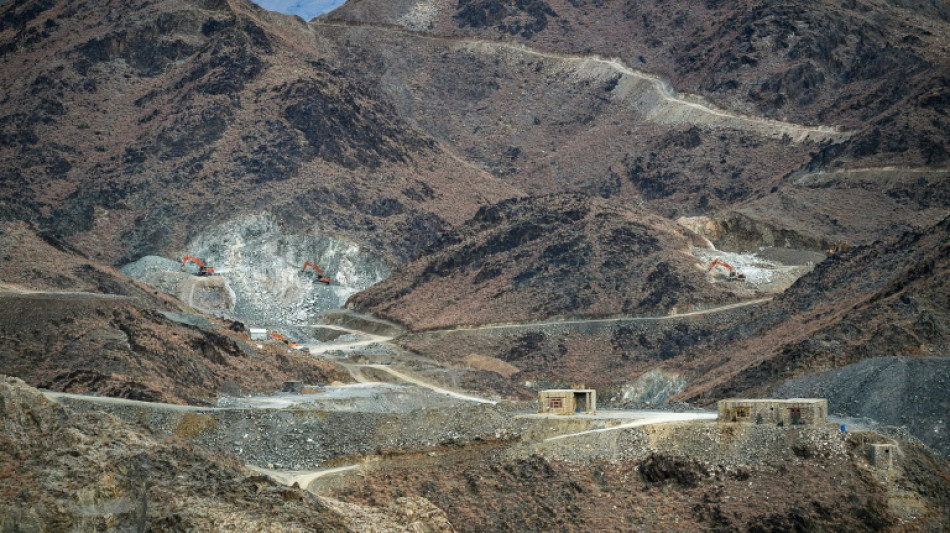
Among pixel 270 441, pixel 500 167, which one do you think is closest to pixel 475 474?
pixel 270 441

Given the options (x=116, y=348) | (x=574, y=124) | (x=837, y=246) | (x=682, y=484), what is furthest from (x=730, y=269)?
(x=682, y=484)

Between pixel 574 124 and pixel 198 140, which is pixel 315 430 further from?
pixel 574 124

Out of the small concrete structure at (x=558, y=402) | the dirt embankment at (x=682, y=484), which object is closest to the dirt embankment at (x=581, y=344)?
the small concrete structure at (x=558, y=402)

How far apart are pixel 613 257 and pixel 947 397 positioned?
5772 cm

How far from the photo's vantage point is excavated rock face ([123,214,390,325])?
123 metres

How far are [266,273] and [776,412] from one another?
7810cm

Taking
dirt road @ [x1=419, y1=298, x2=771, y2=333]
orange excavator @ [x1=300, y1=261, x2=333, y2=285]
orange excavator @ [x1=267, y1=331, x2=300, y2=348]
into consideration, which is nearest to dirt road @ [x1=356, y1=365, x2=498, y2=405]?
orange excavator @ [x1=267, y1=331, x2=300, y2=348]

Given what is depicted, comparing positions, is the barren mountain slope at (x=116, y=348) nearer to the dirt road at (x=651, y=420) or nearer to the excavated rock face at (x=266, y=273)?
the dirt road at (x=651, y=420)

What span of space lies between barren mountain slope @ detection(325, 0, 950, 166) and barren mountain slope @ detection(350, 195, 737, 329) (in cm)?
2388

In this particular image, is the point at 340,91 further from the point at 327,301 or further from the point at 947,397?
the point at 947,397

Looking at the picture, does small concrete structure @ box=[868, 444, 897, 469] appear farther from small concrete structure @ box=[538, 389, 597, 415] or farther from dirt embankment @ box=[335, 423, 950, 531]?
small concrete structure @ box=[538, 389, 597, 415]

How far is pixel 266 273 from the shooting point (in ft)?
424

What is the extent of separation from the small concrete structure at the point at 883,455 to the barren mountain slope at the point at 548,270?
5696cm

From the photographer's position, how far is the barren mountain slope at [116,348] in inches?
2667
